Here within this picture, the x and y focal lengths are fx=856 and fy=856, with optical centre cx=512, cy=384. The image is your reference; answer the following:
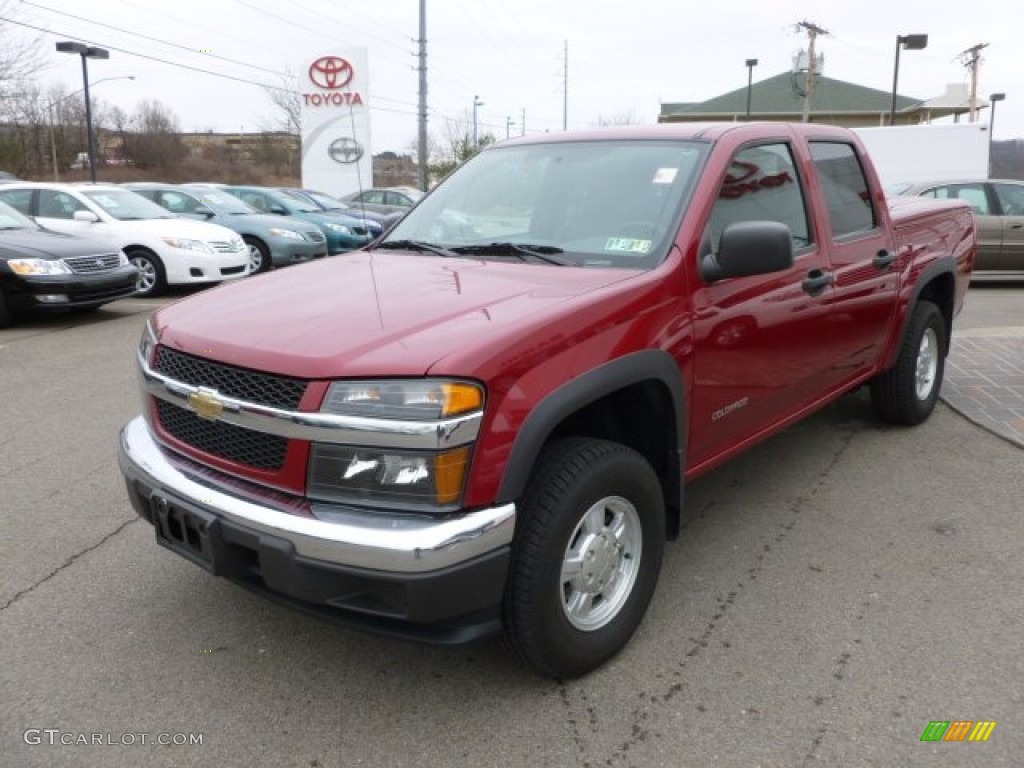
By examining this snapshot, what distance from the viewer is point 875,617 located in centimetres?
317

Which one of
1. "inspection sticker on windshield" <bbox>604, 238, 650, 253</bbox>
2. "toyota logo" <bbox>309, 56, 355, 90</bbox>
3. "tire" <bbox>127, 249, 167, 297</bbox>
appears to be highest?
"toyota logo" <bbox>309, 56, 355, 90</bbox>

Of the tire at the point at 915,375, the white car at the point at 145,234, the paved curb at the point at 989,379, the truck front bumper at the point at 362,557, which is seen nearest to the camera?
the truck front bumper at the point at 362,557

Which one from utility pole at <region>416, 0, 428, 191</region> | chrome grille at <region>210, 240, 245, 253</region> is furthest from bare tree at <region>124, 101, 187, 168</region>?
chrome grille at <region>210, 240, 245, 253</region>

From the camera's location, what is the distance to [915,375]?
5.22 metres

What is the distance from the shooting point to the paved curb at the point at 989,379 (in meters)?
5.55

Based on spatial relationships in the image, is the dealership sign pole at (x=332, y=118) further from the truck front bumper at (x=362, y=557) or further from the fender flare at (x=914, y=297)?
the truck front bumper at (x=362, y=557)

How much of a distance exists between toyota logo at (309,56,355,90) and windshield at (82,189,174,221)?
16.2 meters

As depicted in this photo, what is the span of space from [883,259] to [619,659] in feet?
9.01

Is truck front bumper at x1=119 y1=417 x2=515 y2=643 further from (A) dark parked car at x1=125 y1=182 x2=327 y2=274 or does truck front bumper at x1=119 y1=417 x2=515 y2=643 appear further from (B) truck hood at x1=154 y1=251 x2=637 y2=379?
(A) dark parked car at x1=125 y1=182 x2=327 y2=274

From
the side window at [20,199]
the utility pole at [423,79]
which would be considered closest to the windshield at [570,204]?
the side window at [20,199]

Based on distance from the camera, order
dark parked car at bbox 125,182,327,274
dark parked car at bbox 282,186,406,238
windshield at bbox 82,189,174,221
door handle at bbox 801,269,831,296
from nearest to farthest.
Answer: door handle at bbox 801,269,831,296 → windshield at bbox 82,189,174,221 → dark parked car at bbox 125,182,327,274 → dark parked car at bbox 282,186,406,238

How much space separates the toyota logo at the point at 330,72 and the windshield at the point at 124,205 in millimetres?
16188

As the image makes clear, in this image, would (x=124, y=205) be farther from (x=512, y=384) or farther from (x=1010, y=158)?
(x=1010, y=158)

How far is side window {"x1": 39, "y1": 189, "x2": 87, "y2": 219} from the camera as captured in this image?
11.5 m
